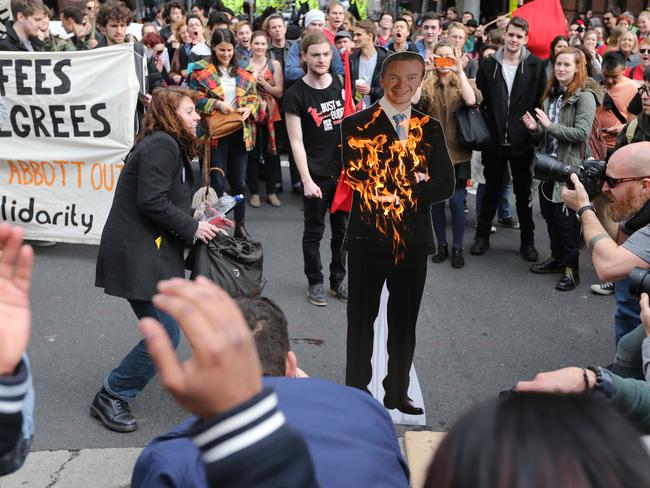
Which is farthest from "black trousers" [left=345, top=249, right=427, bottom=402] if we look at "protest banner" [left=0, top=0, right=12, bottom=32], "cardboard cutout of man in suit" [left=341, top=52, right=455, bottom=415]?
"protest banner" [left=0, top=0, right=12, bottom=32]

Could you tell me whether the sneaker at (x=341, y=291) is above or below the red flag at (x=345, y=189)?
below

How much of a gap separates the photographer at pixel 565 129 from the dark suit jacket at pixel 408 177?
2024mm

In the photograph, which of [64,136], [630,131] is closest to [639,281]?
[630,131]

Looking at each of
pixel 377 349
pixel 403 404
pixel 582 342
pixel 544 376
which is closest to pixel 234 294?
pixel 377 349

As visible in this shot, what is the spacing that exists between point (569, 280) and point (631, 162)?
2669 mm

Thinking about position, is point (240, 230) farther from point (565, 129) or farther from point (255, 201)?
point (565, 129)

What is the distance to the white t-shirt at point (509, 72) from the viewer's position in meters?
5.86

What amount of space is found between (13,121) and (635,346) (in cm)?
474

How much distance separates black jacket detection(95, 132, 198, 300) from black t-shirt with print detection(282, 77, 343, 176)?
1.50m

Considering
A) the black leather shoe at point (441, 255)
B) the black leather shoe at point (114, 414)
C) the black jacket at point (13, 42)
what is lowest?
the black leather shoe at point (114, 414)

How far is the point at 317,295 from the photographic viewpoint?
521cm

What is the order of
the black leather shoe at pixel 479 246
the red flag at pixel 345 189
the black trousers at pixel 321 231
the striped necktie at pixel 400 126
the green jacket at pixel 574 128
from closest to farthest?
the striped necktie at pixel 400 126 < the red flag at pixel 345 189 < the black trousers at pixel 321 231 < the green jacket at pixel 574 128 < the black leather shoe at pixel 479 246

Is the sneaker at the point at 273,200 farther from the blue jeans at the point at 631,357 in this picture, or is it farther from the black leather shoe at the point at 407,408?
the blue jeans at the point at 631,357

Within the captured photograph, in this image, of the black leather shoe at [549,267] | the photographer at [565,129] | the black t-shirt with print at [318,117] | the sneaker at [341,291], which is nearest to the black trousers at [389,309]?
the black t-shirt with print at [318,117]
